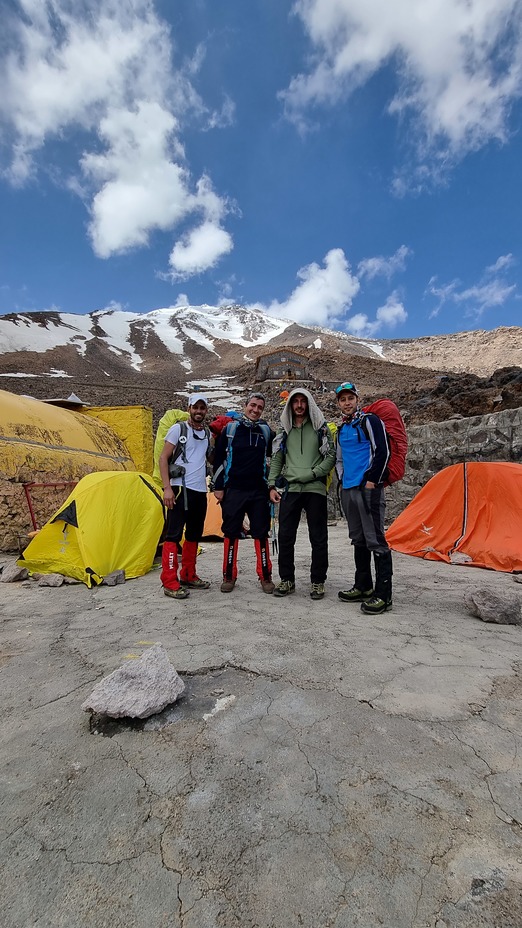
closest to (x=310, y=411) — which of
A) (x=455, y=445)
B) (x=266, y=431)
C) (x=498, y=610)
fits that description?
(x=266, y=431)

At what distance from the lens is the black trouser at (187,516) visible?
13.3 feet

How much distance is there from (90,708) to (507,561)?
437cm

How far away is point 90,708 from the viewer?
1.76 metres

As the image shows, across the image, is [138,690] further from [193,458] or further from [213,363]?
[213,363]

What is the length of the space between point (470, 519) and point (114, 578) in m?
4.14

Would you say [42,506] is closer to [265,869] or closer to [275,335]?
[265,869]

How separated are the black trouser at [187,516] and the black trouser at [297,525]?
0.82 meters

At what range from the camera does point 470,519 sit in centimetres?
511

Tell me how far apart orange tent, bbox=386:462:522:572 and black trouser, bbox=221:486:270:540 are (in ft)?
8.18

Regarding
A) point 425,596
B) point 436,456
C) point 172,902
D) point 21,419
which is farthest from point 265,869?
point 436,456

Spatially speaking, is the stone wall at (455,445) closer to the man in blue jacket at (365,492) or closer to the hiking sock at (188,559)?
the man in blue jacket at (365,492)

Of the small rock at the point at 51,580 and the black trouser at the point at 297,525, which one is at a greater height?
the black trouser at the point at 297,525

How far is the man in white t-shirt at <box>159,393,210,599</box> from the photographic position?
13.1 ft

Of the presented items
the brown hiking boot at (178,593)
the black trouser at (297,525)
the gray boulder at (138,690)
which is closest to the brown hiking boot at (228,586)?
the brown hiking boot at (178,593)
